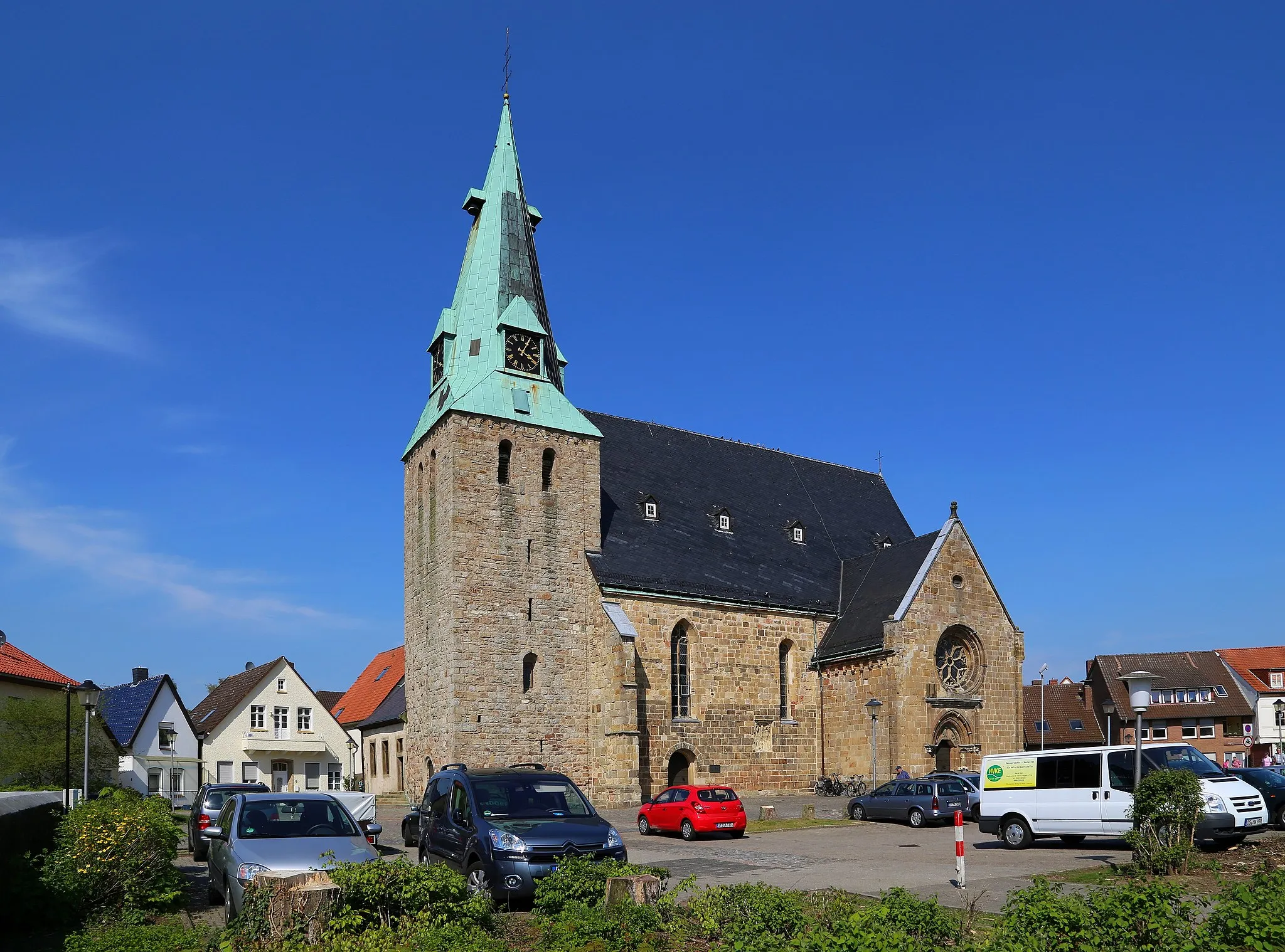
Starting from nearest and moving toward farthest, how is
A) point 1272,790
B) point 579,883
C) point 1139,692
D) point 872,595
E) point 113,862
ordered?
point 579,883 < point 113,862 < point 1139,692 < point 1272,790 < point 872,595

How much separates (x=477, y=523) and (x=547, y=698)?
18.4 ft

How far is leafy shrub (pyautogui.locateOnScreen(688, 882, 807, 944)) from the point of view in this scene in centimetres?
862

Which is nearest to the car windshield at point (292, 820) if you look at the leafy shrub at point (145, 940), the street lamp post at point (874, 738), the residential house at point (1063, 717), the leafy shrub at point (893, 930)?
the leafy shrub at point (145, 940)

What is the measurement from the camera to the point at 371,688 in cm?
5553

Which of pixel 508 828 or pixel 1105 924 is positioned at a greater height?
pixel 1105 924

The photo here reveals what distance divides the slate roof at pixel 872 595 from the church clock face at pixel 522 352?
13.4 meters

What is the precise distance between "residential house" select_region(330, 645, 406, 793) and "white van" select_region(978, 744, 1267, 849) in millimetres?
34704

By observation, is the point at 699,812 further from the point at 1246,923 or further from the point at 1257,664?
the point at 1257,664

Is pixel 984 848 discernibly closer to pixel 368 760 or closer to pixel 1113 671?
pixel 368 760

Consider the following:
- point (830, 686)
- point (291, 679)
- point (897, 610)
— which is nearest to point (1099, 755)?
point (897, 610)

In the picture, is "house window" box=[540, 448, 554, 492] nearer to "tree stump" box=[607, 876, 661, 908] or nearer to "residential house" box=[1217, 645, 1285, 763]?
"tree stump" box=[607, 876, 661, 908]

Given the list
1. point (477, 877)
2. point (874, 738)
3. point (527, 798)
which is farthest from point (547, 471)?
point (477, 877)

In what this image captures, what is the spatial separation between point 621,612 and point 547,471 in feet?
16.6

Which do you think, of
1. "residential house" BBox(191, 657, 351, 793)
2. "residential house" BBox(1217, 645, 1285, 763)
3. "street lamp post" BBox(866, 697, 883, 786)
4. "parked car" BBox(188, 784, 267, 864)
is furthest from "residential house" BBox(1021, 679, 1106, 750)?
"parked car" BBox(188, 784, 267, 864)
